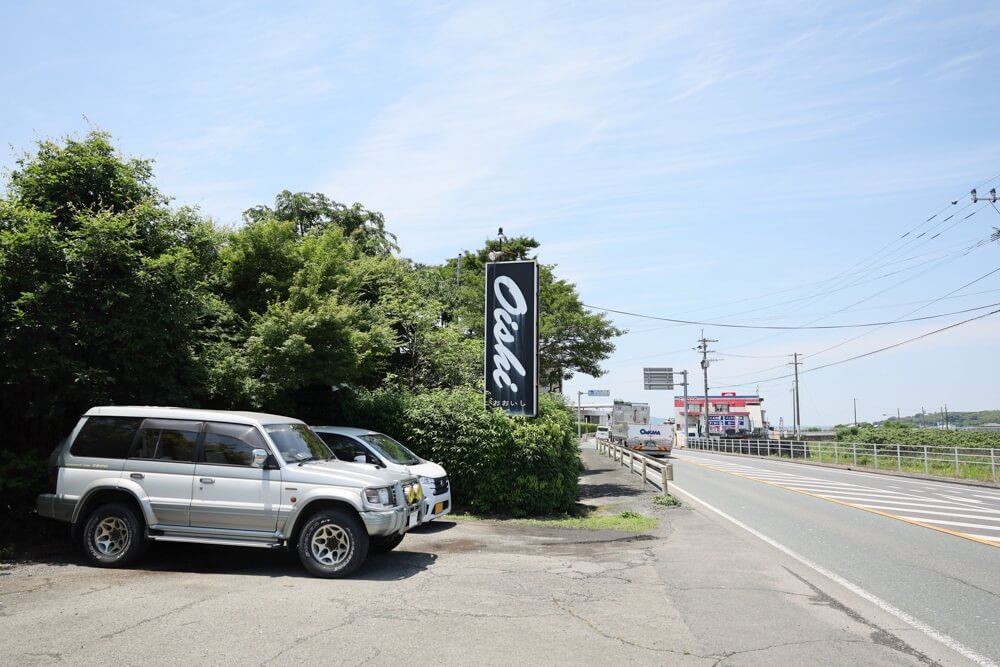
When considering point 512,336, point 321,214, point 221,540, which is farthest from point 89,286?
point 321,214

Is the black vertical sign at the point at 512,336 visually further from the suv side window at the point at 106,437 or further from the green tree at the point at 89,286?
the suv side window at the point at 106,437

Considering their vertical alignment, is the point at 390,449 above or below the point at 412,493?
above

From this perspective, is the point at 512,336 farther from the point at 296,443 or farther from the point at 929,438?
the point at 929,438

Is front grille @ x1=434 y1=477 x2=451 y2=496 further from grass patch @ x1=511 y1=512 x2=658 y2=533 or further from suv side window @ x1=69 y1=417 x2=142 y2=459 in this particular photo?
suv side window @ x1=69 y1=417 x2=142 y2=459

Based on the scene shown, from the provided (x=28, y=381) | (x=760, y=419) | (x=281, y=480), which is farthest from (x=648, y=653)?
(x=760, y=419)

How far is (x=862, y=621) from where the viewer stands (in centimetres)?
670

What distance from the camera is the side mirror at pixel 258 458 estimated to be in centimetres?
848

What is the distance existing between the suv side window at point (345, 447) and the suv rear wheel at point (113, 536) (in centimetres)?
393

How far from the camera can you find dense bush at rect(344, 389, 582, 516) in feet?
46.7

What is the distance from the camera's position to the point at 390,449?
1273 centimetres

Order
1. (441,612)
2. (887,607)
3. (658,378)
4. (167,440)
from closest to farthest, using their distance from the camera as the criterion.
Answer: (441,612), (887,607), (167,440), (658,378)

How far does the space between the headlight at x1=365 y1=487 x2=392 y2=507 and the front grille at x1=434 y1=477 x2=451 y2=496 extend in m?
3.49

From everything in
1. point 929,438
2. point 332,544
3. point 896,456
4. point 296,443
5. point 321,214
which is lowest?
point 896,456

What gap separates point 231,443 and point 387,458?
3.70 metres
